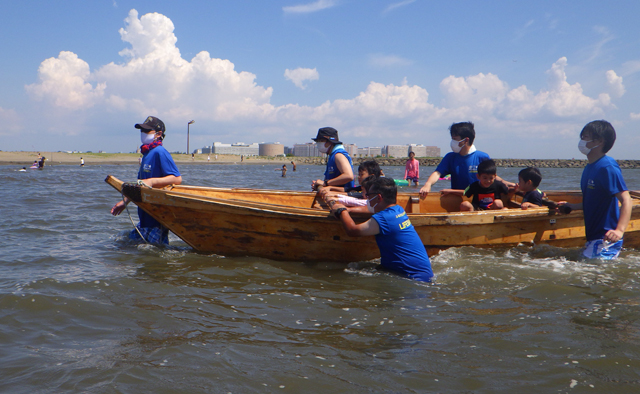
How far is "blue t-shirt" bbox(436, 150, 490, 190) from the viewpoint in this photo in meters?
6.20

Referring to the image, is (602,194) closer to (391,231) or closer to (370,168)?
(391,231)

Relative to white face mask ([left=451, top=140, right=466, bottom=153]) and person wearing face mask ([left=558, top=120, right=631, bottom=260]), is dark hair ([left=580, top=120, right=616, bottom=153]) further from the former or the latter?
white face mask ([left=451, top=140, right=466, bottom=153])

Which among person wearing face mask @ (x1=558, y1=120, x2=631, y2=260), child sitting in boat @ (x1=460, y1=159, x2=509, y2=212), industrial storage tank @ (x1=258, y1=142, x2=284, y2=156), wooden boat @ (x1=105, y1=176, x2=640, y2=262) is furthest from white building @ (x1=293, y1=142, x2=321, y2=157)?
person wearing face mask @ (x1=558, y1=120, x2=631, y2=260)

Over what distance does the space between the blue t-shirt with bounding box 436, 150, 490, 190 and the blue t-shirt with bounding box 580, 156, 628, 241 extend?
1.71 metres

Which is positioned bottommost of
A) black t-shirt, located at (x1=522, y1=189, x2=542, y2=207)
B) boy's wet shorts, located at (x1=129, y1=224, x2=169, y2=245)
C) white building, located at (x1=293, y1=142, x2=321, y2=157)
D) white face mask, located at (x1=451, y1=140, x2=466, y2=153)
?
boy's wet shorts, located at (x1=129, y1=224, x2=169, y2=245)

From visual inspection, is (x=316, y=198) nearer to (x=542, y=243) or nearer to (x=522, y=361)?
(x=542, y=243)

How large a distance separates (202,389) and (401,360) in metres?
1.32

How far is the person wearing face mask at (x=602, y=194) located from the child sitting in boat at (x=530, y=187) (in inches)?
57.1

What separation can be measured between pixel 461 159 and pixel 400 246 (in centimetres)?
241

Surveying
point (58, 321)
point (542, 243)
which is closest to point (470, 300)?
point (542, 243)

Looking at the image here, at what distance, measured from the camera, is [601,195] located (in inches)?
173

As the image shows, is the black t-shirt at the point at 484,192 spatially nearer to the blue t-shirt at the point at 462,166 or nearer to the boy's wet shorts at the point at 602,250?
the blue t-shirt at the point at 462,166

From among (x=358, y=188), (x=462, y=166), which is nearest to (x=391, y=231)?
(x=358, y=188)

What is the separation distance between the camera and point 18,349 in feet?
9.78
